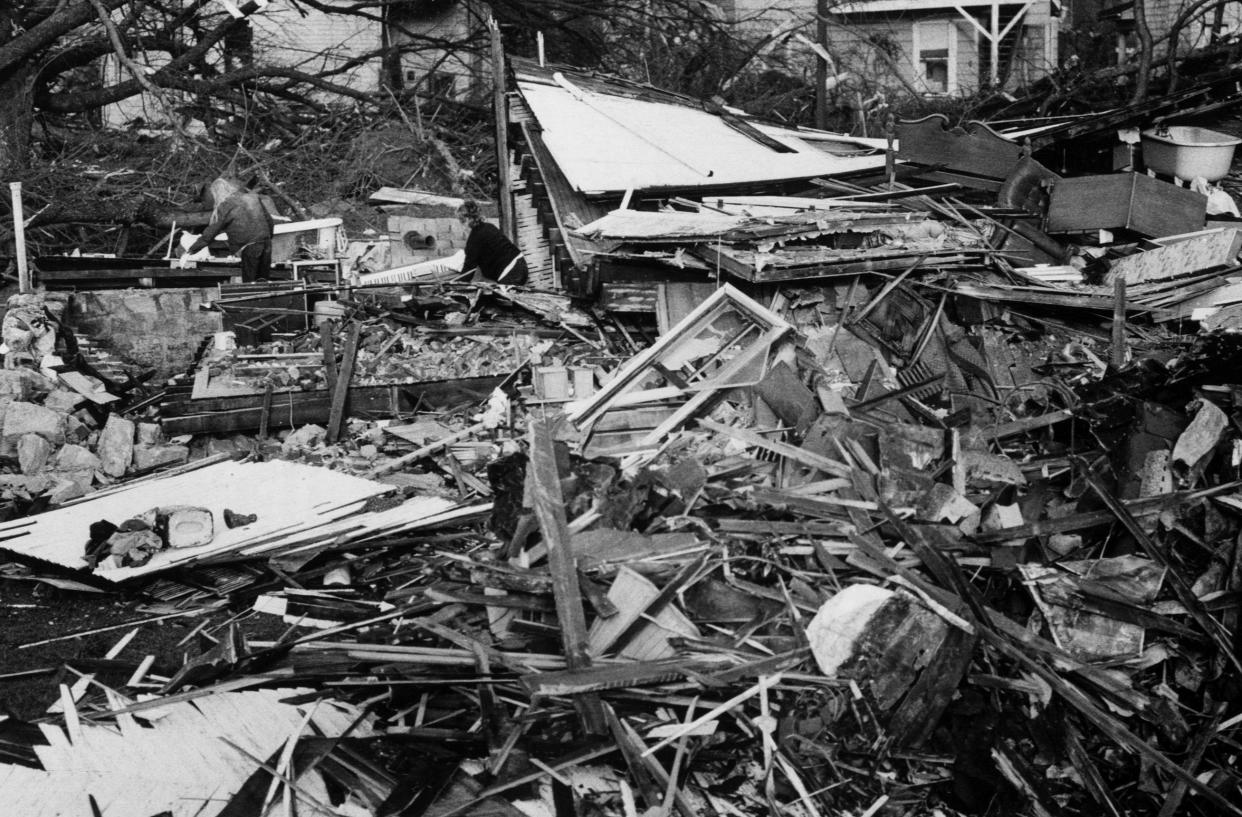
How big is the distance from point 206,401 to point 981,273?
606cm

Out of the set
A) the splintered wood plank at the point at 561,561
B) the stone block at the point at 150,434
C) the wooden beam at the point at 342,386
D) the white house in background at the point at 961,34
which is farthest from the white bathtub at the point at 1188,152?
the white house in background at the point at 961,34

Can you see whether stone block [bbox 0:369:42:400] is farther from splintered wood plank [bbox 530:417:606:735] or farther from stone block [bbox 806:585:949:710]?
stone block [bbox 806:585:949:710]

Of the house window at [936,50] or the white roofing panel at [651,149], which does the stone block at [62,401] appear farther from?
the house window at [936,50]

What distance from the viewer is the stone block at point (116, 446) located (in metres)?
9.00

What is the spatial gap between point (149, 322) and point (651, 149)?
510 centimetres

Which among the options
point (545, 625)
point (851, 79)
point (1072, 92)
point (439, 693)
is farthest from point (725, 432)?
point (851, 79)

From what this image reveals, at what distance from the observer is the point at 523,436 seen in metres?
9.16

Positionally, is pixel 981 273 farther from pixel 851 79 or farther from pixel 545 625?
pixel 851 79

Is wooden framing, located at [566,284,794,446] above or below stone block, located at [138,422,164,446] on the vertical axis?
above

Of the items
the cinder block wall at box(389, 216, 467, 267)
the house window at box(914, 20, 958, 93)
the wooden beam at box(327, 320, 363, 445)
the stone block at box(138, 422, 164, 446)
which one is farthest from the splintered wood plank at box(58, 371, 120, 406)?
the house window at box(914, 20, 958, 93)

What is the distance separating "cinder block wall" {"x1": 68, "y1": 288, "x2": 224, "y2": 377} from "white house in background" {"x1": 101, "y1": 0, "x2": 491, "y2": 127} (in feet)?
26.0

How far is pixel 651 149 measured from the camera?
37.1ft

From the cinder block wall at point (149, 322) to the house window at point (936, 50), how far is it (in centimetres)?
1678

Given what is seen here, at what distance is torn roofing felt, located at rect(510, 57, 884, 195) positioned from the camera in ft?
34.5
